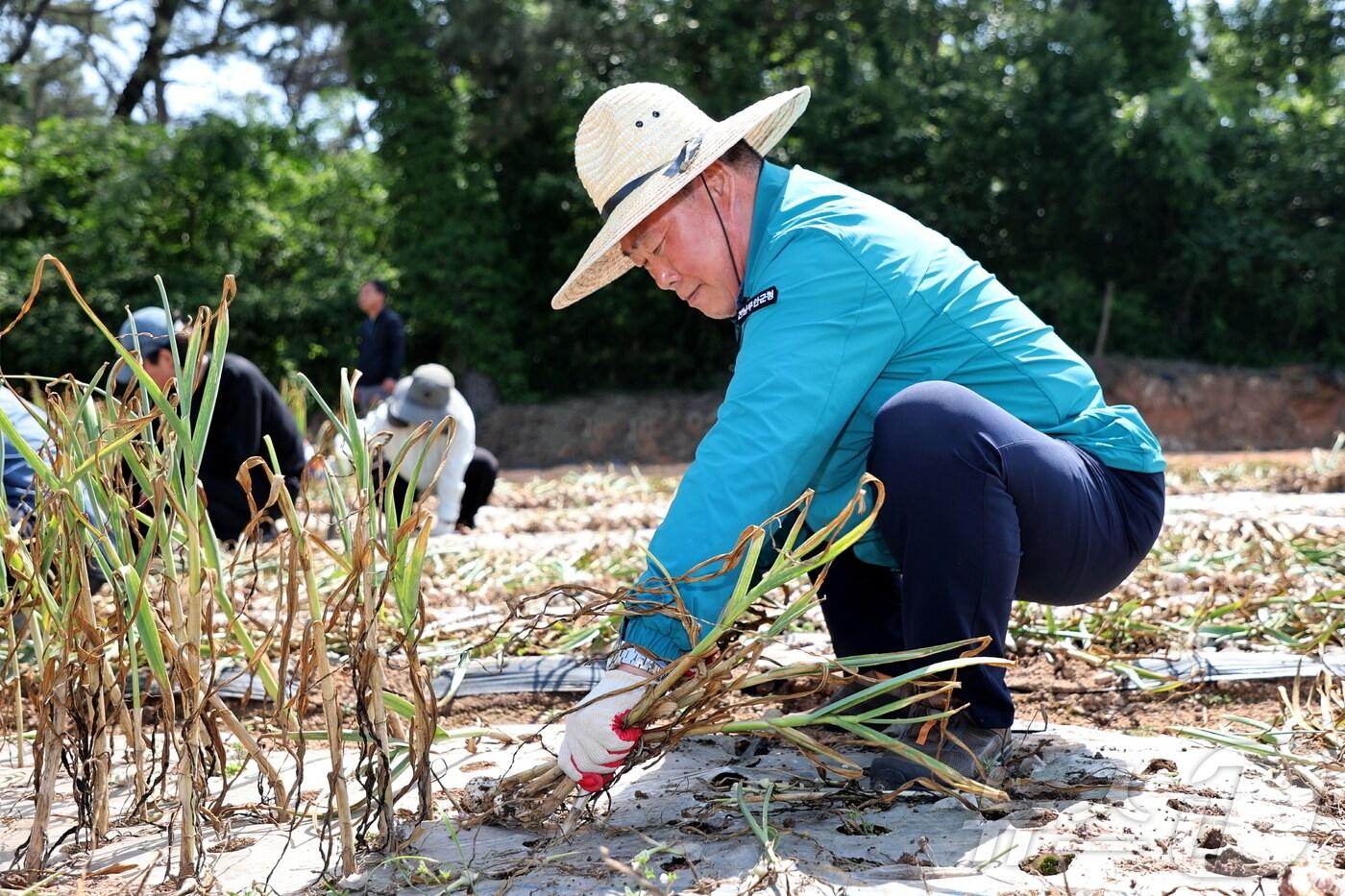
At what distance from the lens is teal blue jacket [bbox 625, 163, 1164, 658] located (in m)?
1.54

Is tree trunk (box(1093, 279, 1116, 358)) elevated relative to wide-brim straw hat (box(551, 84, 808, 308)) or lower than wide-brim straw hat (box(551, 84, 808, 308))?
lower

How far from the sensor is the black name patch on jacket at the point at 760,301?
1.65 meters

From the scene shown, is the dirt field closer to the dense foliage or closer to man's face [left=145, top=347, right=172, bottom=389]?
man's face [left=145, top=347, right=172, bottom=389]

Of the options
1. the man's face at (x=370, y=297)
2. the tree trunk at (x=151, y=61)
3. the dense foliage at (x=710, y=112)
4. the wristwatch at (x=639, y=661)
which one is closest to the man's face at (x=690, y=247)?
the wristwatch at (x=639, y=661)

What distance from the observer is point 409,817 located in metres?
1.59

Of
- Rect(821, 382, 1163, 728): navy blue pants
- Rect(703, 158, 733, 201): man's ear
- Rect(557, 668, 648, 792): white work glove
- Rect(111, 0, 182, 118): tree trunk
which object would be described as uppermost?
Rect(111, 0, 182, 118): tree trunk

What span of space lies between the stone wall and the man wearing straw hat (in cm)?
997

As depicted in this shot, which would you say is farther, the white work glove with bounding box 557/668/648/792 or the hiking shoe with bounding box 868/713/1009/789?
the hiking shoe with bounding box 868/713/1009/789

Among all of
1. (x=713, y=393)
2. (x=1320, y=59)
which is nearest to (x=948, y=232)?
(x=713, y=393)

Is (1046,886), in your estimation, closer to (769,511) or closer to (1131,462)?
(769,511)

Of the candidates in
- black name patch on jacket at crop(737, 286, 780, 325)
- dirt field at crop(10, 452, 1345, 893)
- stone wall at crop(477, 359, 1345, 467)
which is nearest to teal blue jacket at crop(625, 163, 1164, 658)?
black name patch on jacket at crop(737, 286, 780, 325)

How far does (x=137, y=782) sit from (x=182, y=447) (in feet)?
1.69

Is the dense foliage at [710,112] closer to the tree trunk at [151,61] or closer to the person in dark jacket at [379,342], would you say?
the tree trunk at [151,61]

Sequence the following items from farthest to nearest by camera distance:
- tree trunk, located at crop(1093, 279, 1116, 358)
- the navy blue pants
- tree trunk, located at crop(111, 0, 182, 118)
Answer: tree trunk, located at crop(111, 0, 182, 118)
tree trunk, located at crop(1093, 279, 1116, 358)
the navy blue pants
